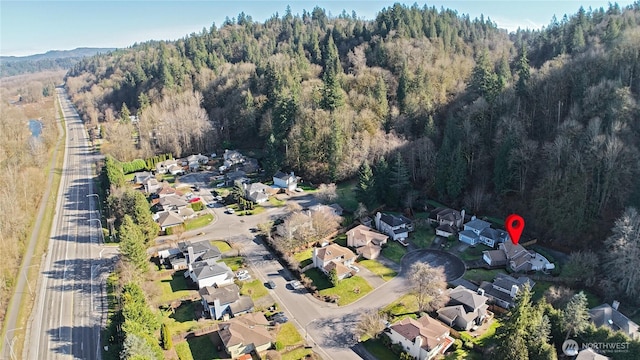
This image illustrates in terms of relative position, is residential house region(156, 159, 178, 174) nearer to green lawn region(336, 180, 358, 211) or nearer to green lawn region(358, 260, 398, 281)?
green lawn region(336, 180, 358, 211)

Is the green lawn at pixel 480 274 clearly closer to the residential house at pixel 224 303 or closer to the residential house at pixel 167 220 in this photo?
the residential house at pixel 224 303

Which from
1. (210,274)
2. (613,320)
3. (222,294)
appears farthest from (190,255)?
(613,320)

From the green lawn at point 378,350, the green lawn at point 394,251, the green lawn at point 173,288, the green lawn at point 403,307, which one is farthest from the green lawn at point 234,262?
the green lawn at point 378,350

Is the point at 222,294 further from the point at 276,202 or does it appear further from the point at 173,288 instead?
the point at 276,202

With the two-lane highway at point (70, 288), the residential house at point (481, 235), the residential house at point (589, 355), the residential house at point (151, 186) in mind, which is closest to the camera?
the residential house at point (589, 355)

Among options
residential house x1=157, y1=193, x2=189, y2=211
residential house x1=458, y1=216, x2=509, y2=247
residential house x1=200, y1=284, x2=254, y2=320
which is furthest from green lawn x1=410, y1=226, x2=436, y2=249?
residential house x1=157, y1=193, x2=189, y2=211

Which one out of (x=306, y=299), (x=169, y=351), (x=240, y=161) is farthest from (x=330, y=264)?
(x=240, y=161)

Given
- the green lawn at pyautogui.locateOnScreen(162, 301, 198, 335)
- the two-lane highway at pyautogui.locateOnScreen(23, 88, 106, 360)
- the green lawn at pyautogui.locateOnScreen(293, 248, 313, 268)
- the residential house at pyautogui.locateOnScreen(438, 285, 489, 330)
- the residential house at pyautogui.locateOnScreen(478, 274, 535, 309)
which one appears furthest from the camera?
the green lawn at pyautogui.locateOnScreen(293, 248, 313, 268)
